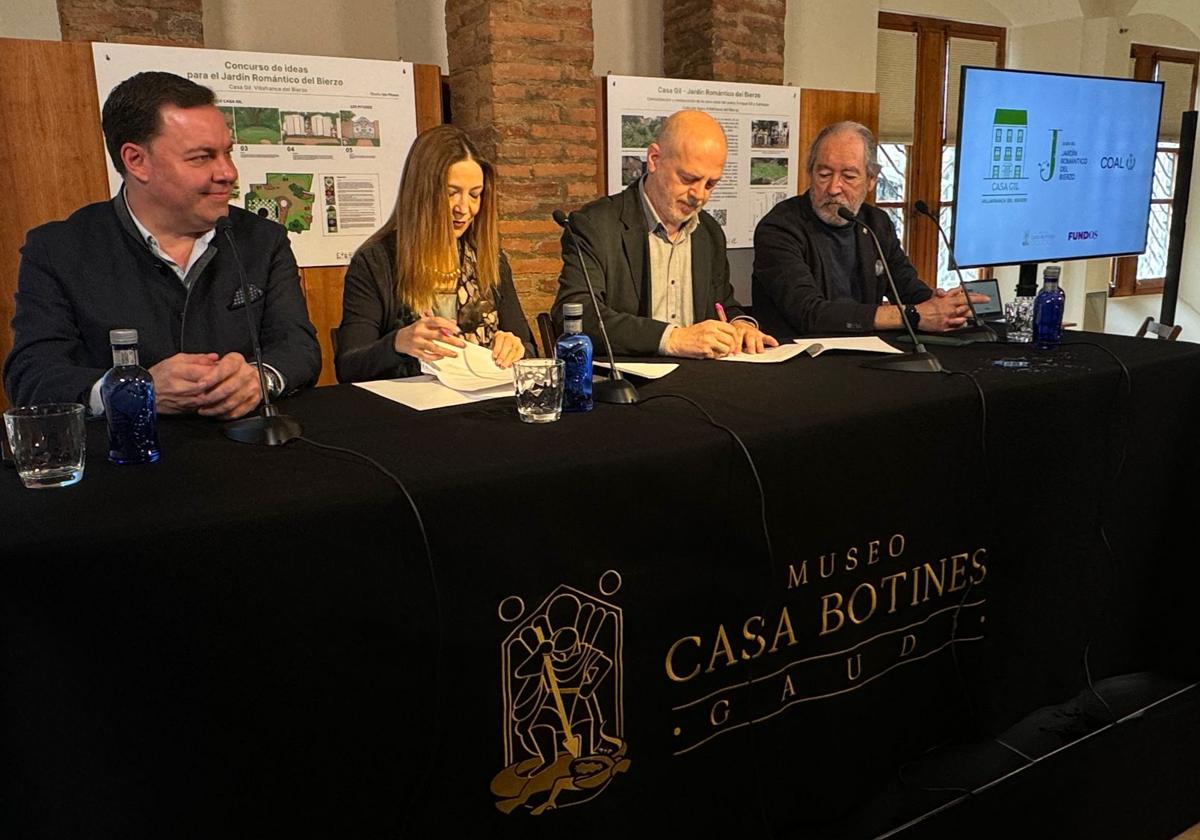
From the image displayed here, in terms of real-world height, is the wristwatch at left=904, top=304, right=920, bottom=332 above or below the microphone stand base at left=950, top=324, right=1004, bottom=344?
above

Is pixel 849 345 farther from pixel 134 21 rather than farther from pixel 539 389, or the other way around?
pixel 134 21

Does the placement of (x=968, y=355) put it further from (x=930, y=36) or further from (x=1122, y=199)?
(x=930, y=36)

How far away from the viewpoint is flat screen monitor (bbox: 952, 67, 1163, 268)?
354 centimetres

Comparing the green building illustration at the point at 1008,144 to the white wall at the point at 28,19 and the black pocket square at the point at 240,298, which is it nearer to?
the black pocket square at the point at 240,298

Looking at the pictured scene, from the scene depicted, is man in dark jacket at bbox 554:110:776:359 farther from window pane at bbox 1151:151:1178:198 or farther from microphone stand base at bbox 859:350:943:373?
window pane at bbox 1151:151:1178:198

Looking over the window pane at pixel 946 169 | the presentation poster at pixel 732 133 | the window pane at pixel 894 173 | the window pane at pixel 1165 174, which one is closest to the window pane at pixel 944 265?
the window pane at pixel 946 169

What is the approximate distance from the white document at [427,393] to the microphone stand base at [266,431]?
25cm

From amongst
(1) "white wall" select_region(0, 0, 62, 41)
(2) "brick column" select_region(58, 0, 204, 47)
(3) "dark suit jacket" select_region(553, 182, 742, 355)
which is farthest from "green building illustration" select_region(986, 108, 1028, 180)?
(1) "white wall" select_region(0, 0, 62, 41)

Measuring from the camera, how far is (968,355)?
6.42 ft

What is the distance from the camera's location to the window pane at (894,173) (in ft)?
20.4

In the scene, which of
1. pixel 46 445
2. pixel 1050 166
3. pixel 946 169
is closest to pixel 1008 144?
pixel 1050 166

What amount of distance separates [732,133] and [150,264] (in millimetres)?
3359

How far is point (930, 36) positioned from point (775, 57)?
1782 millimetres

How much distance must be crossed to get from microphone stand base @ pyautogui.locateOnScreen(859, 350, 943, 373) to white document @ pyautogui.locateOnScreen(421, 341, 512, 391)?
71 centimetres
